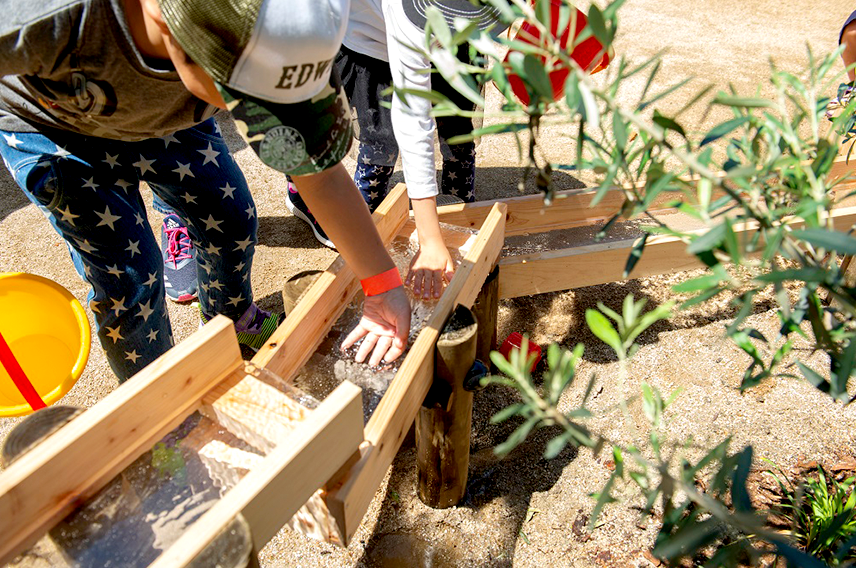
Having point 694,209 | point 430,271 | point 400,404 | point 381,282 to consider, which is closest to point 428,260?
point 430,271

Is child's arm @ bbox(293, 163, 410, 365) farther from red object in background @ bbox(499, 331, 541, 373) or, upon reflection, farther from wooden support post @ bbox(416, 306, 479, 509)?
red object in background @ bbox(499, 331, 541, 373)

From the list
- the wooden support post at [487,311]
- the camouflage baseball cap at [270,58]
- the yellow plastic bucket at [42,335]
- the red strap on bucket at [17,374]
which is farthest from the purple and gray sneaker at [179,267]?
the camouflage baseball cap at [270,58]

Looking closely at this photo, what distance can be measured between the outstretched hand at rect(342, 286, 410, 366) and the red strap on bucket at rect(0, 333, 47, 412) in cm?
96

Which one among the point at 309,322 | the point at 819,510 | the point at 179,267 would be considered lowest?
the point at 819,510

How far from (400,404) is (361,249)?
0.40 m

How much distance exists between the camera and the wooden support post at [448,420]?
1618 mm

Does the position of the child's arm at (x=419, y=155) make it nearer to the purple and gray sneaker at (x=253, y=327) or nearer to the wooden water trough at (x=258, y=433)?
the wooden water trough at (x=258, y=433)

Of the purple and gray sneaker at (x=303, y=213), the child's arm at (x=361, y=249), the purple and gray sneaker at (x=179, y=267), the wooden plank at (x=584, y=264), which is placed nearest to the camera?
the child's arm at (x=361, y=249)

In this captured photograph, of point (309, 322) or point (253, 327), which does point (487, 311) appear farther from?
point (253, 327)

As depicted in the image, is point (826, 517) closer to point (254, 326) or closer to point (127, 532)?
point (127, 532)

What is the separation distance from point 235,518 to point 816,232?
804 millimetres

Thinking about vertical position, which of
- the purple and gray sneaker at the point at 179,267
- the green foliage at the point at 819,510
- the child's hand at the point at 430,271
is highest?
the child's hand at the point at 430,271

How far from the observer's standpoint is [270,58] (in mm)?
1035

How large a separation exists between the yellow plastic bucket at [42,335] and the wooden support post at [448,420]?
117 cm
